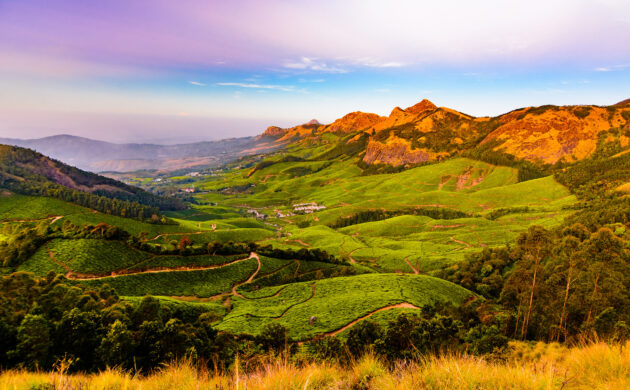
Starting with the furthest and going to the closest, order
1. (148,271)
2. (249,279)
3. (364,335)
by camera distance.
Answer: (249,279) → (148,271) → (364,335)

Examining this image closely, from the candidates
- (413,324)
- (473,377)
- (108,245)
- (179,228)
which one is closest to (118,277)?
(108,245)

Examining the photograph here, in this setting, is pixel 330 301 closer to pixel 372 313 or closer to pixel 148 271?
pixel 372 313

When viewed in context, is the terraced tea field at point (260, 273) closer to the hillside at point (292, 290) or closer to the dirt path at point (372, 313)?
the dirt path at point (372, 313)

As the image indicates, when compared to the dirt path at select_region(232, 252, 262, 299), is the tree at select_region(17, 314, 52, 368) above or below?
above

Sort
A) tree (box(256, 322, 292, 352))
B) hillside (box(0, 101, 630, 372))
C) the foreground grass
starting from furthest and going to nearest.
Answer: tree (box(256, 322, 292, 352)) → hillside (box(0, 101, 630, 372)) → the foreground grass

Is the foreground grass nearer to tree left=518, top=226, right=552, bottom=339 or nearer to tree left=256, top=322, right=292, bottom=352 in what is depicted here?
tree left=256, top=322, right=292, bottom=352

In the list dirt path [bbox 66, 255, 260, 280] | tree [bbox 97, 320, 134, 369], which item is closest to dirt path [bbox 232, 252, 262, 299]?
dirt path [bbox 66, 255, 260, 280]

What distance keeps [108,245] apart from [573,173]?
26841cm

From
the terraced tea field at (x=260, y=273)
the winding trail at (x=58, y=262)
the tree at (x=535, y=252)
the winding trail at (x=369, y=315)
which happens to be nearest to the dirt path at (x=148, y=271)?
the terraced tea field at (x=260, y=273)

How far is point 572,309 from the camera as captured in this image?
2462 centimetres

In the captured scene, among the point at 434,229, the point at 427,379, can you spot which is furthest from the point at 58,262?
the point at 434,229

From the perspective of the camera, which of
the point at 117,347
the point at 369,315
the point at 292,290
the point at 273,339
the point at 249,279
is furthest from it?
the point at 249,279

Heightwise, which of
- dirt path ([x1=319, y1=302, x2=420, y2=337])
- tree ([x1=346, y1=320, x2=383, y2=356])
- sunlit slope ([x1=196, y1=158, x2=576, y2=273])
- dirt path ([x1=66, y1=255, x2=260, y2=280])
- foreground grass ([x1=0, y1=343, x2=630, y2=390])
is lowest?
sunlit slope ([x1=196, y1=158, x2=576, y2=273])

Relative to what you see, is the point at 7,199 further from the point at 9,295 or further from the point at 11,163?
the point at 9,295
